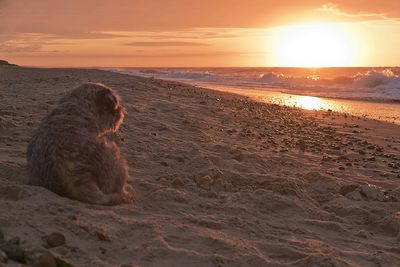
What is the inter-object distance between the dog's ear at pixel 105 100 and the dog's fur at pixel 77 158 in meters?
0.08

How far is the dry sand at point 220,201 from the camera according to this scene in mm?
3824

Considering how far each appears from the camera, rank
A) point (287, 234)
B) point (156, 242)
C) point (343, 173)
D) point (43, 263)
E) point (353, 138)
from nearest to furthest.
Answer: point (43, 263)
point (156, 242)
point (287, 234)
point (343, 173)
point (353, 138)

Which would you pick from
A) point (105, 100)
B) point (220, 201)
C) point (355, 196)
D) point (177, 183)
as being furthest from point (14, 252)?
point (355, 196)

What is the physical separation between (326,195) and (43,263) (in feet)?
13.7

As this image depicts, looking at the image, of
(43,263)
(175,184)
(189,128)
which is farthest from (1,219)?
(189,128)

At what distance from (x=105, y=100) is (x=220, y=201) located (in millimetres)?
1692

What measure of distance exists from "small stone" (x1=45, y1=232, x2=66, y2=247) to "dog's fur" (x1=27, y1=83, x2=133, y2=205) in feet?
3.05

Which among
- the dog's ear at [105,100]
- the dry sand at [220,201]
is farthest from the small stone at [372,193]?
the dog's ear at [105,100]

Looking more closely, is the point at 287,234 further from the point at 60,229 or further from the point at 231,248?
the point at 60,229

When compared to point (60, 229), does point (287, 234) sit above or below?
below

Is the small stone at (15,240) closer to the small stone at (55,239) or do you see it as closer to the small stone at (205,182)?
the small stone at (55,239)

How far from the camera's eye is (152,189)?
5496 mm

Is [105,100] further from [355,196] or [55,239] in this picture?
[355,196]

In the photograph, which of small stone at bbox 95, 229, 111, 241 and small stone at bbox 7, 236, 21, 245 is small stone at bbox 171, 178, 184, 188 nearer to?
small stone at bbox 95, 229, 111, 241
